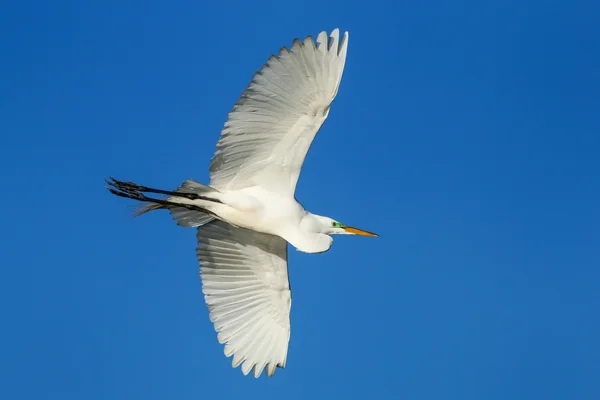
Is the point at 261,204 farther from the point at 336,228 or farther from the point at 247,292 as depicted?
the point at 247,292

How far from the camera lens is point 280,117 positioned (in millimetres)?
9273

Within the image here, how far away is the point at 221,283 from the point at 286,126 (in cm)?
255

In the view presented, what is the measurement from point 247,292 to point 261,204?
1625 mm

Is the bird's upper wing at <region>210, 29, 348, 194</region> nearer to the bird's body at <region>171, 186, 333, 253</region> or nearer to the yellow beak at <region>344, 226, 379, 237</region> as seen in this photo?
the bird's body at <region>171, 186, 333, 253</region>

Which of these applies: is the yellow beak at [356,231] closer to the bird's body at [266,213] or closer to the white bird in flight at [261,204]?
the white bird in flight at [261,204]

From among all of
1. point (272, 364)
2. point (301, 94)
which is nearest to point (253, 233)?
point (272, 364)

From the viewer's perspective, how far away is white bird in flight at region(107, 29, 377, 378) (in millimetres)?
8969

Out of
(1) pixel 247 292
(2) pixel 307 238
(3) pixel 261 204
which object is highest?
(3) pixel 261 204

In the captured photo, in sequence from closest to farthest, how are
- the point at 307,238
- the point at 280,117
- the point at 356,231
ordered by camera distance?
the point at 280,117 → the point at 307,238 → the point at 356,231

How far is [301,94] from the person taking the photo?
907 centimetres

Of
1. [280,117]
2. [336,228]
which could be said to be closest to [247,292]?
[336,228]

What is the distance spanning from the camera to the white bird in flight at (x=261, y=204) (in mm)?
8969

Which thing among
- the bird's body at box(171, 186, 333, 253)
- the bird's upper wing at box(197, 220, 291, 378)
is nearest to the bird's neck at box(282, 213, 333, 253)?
the bird's body at box(171, 186, 333, 253)

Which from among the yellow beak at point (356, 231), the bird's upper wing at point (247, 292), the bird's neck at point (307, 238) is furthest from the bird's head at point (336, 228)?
the bird's upper wing at point (247, 292)
